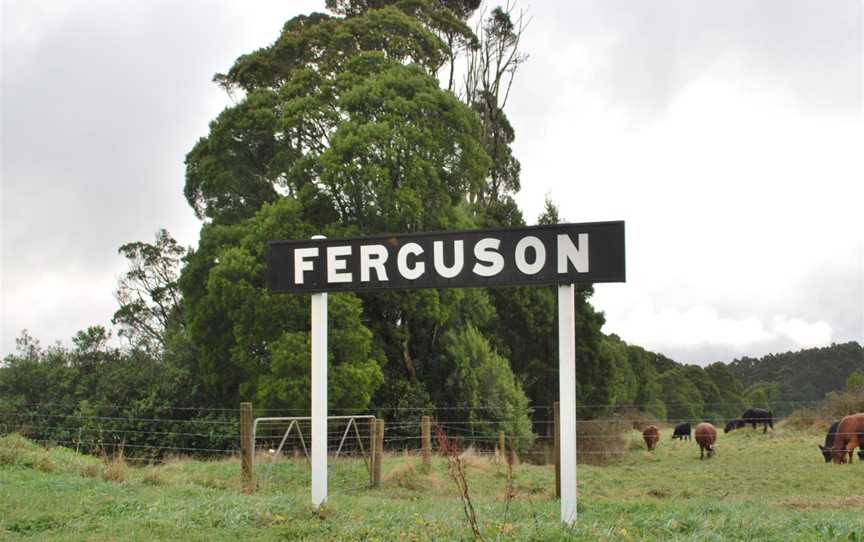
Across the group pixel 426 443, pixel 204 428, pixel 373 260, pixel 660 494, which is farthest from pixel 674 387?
pixel 373 260

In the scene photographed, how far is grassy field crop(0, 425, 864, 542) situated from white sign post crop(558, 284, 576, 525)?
10.9 inches

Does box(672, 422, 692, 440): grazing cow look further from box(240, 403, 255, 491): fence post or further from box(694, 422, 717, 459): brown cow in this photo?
box(240, 403, 255, 491): fence post

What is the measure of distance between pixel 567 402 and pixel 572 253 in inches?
56.0

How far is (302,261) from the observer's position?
30.0ft

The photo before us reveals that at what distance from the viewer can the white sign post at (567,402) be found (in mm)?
7930

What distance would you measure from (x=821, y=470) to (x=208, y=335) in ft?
53.2

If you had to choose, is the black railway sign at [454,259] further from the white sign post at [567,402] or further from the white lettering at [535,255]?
the white sign post at [567,402]

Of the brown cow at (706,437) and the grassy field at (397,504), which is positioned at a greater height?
the grassy field at (397,504)

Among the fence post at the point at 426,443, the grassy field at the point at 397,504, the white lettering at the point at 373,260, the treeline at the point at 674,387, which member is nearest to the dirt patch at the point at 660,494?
the grassy field at the point at 397,504

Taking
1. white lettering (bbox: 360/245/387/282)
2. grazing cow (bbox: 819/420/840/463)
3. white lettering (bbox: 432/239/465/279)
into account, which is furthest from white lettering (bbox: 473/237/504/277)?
grazing cow (bbox: 819/420/840/463)

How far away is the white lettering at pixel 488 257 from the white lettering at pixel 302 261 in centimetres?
184

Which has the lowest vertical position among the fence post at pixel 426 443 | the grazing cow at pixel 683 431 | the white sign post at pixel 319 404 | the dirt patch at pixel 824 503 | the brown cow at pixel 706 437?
the grazing cow at pixel 683 431

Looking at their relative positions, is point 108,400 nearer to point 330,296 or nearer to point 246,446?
point 330,296

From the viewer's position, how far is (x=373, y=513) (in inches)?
340
